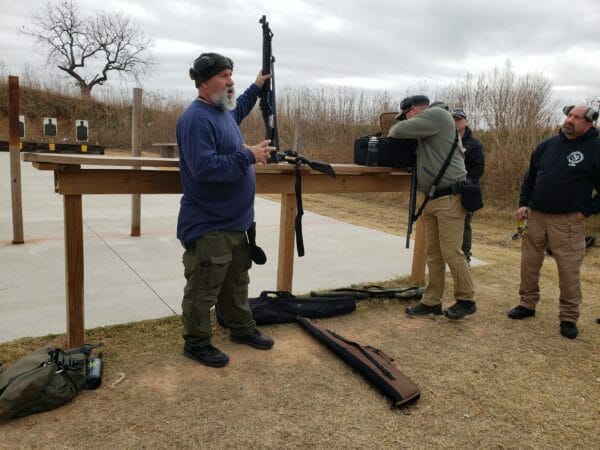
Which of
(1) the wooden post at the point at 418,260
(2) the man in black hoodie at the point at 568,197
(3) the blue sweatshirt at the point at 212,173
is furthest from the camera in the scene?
(1) the wooden post at the point at 418,260

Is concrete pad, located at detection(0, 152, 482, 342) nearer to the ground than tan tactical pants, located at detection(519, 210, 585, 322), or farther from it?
nearer to the ground

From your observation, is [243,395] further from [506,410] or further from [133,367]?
[506,410]

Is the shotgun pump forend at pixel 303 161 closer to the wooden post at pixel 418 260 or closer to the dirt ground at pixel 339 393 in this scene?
the dirt ground at pixel 339 393

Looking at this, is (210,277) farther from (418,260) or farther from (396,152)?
(418,260)

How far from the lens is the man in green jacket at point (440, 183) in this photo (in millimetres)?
3562

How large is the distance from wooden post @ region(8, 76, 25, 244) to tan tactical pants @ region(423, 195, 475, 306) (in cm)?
471

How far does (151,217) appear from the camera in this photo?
7668mm

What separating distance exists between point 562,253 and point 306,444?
9.03ft

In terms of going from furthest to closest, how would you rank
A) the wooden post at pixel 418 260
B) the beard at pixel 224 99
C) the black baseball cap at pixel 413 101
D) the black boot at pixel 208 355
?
the wooden post at pixel 418 260, the black baseball cap at pixel 413 101, the black boot at pixel 208 355, the beard at pixel 224 99

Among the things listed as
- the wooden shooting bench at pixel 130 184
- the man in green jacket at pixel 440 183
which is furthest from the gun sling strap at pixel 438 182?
the wooden shooting bench at pixel 130 184

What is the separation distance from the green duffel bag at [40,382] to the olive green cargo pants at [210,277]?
2.23ft

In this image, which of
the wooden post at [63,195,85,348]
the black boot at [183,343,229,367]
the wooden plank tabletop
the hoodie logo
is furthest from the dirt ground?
the hoodie logo

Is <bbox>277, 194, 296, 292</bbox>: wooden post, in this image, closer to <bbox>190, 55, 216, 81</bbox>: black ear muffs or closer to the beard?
the beard

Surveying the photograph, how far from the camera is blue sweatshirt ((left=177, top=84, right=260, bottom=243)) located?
2.64 m
